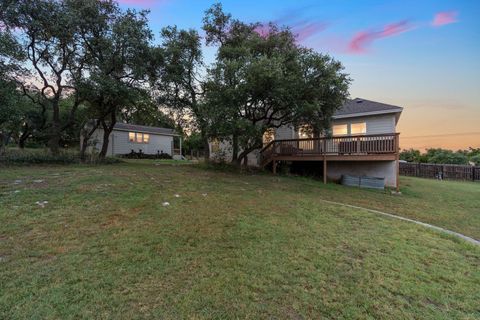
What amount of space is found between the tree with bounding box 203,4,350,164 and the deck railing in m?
1.27

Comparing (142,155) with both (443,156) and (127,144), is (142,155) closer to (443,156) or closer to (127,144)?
(127,144)

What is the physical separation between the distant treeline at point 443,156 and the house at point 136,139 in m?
33.4

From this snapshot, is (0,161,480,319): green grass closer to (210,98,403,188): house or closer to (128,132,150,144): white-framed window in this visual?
(210,98,403,188): house

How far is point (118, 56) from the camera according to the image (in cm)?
1312

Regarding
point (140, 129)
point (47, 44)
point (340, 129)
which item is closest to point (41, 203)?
point (47, 44)

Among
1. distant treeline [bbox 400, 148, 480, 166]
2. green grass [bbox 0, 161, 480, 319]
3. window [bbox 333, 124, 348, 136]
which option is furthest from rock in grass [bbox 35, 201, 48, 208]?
distant treeline [bbox 400, 148, 480, 166]

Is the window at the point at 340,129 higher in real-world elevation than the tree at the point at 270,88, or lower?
lower

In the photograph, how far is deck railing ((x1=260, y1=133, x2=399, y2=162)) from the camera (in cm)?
1168

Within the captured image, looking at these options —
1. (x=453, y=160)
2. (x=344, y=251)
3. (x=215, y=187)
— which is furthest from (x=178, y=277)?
(x=453, y=160)

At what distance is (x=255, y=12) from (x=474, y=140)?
41.3 meters

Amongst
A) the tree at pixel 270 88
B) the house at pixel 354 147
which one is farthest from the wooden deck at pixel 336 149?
the tree at pixel 270 88

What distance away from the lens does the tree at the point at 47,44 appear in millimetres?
11883

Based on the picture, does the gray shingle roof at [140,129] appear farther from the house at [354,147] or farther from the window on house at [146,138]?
the house at [354,147]

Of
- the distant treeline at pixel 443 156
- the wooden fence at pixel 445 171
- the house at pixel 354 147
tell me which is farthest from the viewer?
the distant treeline at pixel 443 156
